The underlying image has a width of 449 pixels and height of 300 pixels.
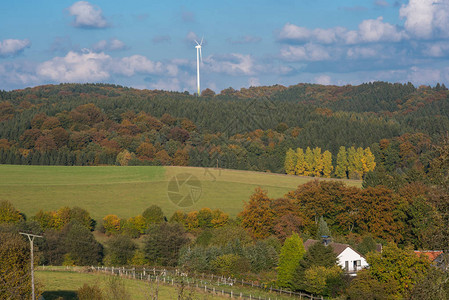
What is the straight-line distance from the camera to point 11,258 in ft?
96.5

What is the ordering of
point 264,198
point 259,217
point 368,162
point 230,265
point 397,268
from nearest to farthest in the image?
point 397,268 < point 230,265 < point 259,217 < point 264,198 < point 368,162

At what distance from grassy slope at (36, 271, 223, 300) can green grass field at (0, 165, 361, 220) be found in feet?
112

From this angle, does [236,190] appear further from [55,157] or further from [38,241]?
[55,157]

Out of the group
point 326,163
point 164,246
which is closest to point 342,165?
point 326,163

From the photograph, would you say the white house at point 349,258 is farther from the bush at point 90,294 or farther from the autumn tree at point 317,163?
the autumn tree at point 317,163

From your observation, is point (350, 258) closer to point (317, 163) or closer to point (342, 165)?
point (317, 163)

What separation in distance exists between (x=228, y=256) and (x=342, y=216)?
24.1 meters

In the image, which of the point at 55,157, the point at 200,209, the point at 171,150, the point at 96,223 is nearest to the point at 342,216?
the point at 200,209

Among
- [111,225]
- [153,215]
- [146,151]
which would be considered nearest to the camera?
[111,225]

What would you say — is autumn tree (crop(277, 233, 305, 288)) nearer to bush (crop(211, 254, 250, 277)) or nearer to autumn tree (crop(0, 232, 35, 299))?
bush (crop(211, 254, 250, 277))

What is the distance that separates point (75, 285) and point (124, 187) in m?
57.9

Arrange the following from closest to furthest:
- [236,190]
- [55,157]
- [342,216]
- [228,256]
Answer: [228,256], [342,216], [236,190], [55,157]

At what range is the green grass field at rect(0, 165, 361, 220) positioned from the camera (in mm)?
85688

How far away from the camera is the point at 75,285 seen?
4175 centimetres
